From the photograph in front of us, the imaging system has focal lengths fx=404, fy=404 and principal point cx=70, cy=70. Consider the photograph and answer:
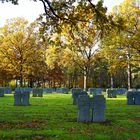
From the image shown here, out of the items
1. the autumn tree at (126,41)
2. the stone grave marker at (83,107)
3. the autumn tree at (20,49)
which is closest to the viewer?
the stone grave marker at (83,107)

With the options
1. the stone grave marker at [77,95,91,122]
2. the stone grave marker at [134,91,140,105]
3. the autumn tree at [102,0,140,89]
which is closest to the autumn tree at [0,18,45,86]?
the autumn tree at [102,0,140,89]

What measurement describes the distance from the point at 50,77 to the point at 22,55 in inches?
1045

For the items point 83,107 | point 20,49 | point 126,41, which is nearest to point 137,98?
point 83,107

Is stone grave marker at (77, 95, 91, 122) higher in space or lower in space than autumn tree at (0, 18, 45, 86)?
lower

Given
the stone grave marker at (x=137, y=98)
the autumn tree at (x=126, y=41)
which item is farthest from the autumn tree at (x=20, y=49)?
the stone grave marker at (x=137, y=98)

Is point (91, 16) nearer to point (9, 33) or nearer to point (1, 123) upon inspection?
point (1, 123)

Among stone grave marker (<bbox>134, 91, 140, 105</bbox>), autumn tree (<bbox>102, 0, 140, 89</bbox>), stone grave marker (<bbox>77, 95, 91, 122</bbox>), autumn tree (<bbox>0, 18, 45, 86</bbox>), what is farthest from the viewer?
autumn tree (<bbox>0, 18, 45, 86</bbox>)

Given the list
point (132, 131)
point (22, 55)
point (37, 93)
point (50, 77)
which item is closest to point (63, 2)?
point (132, 131)

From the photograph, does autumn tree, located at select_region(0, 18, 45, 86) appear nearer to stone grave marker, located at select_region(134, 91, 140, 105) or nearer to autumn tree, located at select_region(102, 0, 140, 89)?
autumn tree, located at select_region(102, 0, 140, 89)

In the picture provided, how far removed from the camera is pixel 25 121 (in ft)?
52.5

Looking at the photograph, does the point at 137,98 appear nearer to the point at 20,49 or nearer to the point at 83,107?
the point at 83,107

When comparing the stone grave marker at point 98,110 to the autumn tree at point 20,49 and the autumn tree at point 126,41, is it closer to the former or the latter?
the autumn tree at point 126,41

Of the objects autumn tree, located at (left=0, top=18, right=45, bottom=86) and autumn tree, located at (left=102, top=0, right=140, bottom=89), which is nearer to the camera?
autumn tree, located at (left=102, top=0, right=140, bottom=89)

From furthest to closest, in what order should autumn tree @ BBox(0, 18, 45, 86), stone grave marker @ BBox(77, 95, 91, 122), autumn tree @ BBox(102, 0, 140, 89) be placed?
autumn tree @ BBox(0, 18, 45, 86) → autumn tree @ BBox(102, 0, 140, 89) → stone grave marker @ BBox(77, 95, 91, 122)
